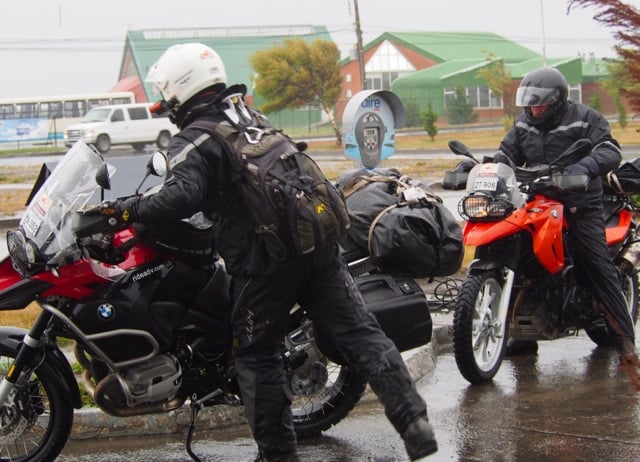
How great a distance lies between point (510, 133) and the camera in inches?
278

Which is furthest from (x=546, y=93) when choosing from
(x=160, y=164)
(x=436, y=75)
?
(x=436, y=75)

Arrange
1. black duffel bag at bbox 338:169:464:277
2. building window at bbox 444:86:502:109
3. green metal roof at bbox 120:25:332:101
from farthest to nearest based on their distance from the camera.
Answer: green metal roof at bbox 120:25:332:101, building window at bbox 444:86:502:109, black duffel bag at bbox 338:169:464:277

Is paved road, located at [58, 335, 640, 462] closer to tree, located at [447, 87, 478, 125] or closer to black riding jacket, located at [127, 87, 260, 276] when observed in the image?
black riding jacket, located at [127, 87, 260, 276]

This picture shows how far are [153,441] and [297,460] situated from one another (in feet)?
4.32

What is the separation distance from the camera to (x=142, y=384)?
4.67 m

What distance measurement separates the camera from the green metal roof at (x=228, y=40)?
261 feet

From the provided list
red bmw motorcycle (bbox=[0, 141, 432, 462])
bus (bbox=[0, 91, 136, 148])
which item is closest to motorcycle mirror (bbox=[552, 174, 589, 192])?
red bmw motorcycle (bbox=[0, 141, 432, 462])

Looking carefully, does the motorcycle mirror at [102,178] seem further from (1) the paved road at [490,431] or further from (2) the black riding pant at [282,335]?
(1) the paved road at [490,431]

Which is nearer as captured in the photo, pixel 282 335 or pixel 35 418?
pixel 282 335

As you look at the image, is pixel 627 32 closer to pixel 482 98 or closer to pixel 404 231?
pixel 404 231

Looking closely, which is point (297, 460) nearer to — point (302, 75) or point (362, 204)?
point (362, 204)

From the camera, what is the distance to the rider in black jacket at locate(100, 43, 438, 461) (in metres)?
4.32

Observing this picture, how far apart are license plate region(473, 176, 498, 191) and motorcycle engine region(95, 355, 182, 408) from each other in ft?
8.03

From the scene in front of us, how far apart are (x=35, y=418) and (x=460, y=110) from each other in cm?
6426
